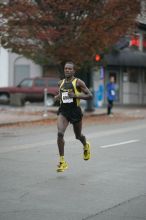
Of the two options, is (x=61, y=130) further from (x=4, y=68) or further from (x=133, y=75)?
(x=133, y=75)

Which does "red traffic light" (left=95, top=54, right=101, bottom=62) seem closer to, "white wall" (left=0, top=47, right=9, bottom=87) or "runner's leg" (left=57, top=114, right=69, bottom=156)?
"runner's leg" (left=57, top=114, right=69, bottom=156)

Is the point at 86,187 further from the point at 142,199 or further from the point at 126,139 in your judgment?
the point at 126,139

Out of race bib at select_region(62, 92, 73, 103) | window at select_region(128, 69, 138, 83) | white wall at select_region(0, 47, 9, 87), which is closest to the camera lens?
race bib at select_region(62, 92, 73, 103)

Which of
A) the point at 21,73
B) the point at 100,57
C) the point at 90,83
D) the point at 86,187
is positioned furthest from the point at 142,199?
the point at 21,73

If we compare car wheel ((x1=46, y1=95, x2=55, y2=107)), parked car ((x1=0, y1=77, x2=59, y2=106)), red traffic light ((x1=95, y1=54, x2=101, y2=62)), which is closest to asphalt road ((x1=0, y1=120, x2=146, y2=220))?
red traffic light ((x1=95, y1=54, x2=101, y2=62))

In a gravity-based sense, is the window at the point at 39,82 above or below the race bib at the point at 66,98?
below

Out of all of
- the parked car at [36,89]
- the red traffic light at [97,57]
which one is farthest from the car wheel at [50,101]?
the red traffic light at [97,57]

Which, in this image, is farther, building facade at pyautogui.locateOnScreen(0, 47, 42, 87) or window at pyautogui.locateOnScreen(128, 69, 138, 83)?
window at pyautogui.locateOnScreen(128, 69, 138, 83)

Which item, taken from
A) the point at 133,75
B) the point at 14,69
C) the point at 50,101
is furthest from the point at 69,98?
the point at 133,75

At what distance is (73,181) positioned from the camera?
33.4ft

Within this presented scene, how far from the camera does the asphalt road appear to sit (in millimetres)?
7949

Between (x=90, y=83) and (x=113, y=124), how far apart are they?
7.41 meters

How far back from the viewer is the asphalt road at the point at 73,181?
7.95 meters

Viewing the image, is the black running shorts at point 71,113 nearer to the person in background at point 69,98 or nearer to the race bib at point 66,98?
the person in background at point 69,98
